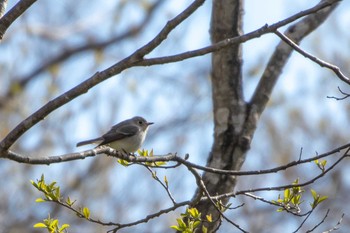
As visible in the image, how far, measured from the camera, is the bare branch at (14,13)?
3783mm

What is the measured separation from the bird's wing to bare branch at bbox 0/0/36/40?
2989 millimetres

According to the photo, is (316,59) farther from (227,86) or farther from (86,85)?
(227,86)

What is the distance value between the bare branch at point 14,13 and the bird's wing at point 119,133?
118 inches

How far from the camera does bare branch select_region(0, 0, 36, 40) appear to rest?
378 cm

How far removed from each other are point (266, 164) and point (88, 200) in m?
3.95

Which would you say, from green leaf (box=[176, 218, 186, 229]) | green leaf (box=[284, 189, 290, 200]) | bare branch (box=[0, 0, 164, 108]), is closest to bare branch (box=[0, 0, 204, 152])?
green leaf (box=[176, 218, 186, 229])

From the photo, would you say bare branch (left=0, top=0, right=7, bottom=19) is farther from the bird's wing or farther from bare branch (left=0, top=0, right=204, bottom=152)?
the bird's wing

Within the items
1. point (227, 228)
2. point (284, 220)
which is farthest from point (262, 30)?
point (284, 220)

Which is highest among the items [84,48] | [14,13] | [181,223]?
[84,48]

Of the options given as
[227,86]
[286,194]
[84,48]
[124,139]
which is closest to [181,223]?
[286,194]

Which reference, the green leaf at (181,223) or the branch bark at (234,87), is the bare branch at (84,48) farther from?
the green leaf at (181,223)

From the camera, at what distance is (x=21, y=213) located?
509 inches

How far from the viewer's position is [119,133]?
Answer: 7.03 metres

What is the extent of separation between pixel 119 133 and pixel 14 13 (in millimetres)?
3306
